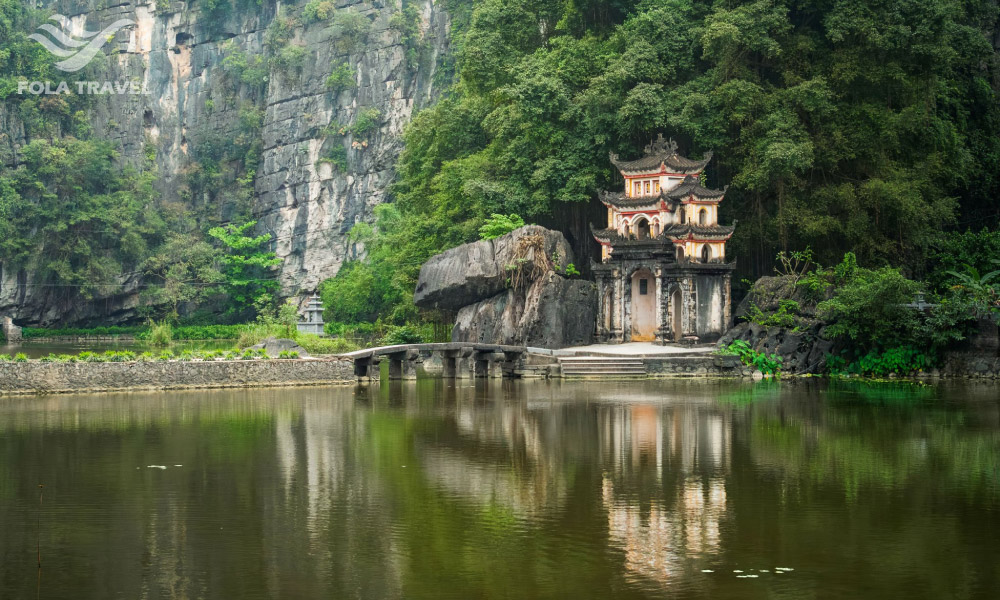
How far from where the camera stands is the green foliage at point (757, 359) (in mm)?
34500

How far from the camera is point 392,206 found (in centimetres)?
5622

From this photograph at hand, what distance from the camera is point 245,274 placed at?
67.2m

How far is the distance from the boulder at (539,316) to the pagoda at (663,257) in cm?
59

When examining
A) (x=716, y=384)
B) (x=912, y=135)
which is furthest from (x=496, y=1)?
(x=716, y=384)

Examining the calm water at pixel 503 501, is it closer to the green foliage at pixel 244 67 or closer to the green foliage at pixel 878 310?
the green foliage at pixel 878 310

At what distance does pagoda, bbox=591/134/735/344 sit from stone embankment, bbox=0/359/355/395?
10200 millimetres

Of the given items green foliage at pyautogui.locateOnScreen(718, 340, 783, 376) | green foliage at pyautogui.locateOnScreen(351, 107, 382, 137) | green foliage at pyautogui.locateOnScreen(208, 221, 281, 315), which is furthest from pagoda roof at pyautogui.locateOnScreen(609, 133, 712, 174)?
green foliage at pyautogui.locateOnScreen(351, 107, 382, 137)

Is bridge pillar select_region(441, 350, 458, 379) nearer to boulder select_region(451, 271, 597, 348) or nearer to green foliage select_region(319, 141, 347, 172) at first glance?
boulder select_region(451, 271, 597, 348)

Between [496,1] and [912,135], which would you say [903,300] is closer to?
[912,135]

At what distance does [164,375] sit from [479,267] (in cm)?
1259

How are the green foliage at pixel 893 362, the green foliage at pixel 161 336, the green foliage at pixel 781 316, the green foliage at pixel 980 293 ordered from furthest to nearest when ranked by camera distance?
1. the green foliage at pixel 161 336
2. the green foliage at pixel 781 316
3. the green foliage at pixel 893 362
4. the green foliage at pixel 980 293

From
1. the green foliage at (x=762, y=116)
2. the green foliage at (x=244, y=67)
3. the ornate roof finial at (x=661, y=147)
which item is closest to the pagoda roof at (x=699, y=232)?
the green foliage at (x=762, y=116)

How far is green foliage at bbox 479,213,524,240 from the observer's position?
4056 cm

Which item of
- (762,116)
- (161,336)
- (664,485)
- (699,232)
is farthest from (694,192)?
(161,336)
